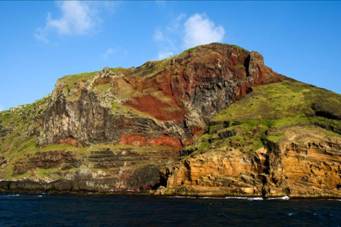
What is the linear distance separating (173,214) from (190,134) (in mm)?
93283

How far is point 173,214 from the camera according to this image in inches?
3285

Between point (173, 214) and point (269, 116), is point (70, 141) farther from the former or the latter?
point (173, 214)

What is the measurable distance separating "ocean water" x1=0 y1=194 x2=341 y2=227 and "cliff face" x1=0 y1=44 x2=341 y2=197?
87.5 ft

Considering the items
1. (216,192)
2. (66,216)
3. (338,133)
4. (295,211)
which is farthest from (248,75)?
(66,216)

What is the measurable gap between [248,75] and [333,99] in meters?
38.0

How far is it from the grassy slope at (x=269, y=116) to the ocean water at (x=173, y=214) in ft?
129

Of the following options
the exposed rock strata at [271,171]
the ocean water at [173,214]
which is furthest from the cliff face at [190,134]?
the ocean water at [173,214]

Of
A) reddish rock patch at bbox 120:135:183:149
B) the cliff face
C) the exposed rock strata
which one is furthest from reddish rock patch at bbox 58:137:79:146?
the exposed rock strata

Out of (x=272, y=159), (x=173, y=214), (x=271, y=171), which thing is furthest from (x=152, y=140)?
(x=173, y=214)

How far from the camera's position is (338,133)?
137 metres

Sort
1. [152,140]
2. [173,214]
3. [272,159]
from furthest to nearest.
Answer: [152,140], [272,159], [173,214]

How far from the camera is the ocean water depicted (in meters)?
73.2

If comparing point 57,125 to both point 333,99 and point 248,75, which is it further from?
point 333,99

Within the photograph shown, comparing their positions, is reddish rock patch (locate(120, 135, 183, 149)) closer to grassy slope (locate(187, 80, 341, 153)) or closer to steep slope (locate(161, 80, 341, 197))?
grassy slope (locate(187, 80, 341, 153))
